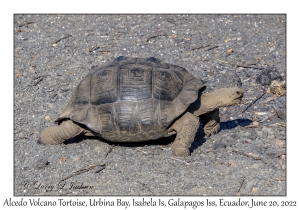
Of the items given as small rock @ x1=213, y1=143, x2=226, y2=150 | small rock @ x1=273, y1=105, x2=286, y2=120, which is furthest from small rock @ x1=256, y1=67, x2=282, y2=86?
small rock @ x1=213, y1=143, x2=226, y2=150

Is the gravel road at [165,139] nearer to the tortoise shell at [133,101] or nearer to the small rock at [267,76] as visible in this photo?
the small rock at [267,76]

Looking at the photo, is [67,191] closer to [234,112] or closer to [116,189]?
[116,189]

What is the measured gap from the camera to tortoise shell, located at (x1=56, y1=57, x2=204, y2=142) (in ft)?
22.6

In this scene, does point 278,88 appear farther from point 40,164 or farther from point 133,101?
point 40,164

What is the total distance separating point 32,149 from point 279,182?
3.46 metres

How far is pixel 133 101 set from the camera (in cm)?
690

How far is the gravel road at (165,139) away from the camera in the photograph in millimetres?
6395

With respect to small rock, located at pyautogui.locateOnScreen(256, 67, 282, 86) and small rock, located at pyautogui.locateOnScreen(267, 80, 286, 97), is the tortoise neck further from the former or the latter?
small rock, located at pyautogui.locateOnScreen(256, 67, 282, 86)

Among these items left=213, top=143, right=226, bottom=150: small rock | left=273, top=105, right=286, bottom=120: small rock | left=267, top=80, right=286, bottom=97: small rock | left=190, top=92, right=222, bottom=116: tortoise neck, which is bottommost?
left=213, top=143, right=226, bottom=150: small rock

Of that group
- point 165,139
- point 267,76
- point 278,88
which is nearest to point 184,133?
point 165,139

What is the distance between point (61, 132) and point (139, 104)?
50.0 inches

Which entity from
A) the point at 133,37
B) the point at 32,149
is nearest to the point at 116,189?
the point at 32,149

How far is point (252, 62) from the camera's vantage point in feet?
31.3

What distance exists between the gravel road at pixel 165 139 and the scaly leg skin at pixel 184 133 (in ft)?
0.45
